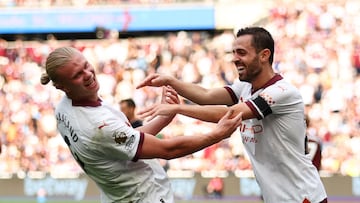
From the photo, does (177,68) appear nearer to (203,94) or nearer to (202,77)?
(202,77)

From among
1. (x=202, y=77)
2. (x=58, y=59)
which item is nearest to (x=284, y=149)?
(x=58, y=59)

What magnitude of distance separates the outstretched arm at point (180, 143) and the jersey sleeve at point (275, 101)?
0.36m

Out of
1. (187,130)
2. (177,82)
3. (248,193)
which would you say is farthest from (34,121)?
(177,82)

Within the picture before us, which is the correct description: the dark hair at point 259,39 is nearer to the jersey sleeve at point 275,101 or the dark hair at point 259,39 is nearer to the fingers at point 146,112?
the jersey sleeve at point 275,101

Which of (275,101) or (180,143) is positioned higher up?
(275,101)

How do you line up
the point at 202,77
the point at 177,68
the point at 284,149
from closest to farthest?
the point at 284,149
the point at 202,77
the point at 177,68

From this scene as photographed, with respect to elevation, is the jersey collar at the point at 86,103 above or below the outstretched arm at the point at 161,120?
above

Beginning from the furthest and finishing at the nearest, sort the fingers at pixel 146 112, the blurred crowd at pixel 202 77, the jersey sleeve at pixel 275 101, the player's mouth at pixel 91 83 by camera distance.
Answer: the blurred crowd at pixel 202 77 < the jersey sleeve at pixel 275 101 < the fingers at pixel 146 112 < the player's mouth at pixel 91 83

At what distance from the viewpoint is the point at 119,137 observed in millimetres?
4258

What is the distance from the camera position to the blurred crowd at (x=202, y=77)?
15477 mm

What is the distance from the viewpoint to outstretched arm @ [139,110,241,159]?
431cm

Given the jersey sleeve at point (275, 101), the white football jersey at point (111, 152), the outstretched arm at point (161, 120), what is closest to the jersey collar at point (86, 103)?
the white football jersey at point (111, 152)

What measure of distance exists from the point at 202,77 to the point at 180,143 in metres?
13.4

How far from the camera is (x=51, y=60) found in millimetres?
4332
